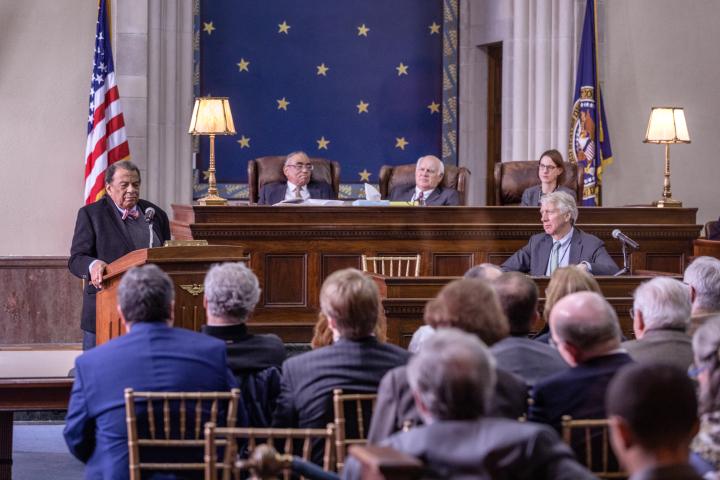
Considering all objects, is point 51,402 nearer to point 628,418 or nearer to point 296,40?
point 628,418

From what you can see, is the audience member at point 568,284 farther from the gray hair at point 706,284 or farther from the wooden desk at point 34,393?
the wooden desk at point 34,393

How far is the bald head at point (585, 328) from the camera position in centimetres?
330

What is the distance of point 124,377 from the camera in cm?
353

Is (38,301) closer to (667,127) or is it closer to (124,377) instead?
(667,127)

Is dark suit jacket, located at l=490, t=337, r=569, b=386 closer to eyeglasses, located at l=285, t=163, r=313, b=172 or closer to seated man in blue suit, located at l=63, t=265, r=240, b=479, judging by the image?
seated man in blue suit, located at l=63, t=265, r=240, b=479

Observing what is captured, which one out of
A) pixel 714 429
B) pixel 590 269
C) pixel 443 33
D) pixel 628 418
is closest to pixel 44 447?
pixel 590 269

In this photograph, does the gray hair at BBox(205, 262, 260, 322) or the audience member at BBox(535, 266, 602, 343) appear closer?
the gray hair at BBox(205, 262, 260, 322)

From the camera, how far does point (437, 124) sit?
12.0 m

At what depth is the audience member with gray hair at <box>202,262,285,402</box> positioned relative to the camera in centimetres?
388

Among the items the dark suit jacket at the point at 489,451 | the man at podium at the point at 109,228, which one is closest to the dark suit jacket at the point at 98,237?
the man at podium at the point at 109,228

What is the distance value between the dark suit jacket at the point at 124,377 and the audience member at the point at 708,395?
138 centimetres

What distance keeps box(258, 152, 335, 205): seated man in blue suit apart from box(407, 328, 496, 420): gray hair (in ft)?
21.6

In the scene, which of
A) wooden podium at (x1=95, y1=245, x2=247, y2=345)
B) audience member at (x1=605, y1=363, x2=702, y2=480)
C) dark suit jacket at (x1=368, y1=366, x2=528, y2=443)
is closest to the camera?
audience member at (x1=605, y1=363, x2=702, y2=480)

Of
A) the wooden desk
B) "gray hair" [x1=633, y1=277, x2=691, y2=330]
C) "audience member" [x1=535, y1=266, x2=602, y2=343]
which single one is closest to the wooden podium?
the wooden desk
